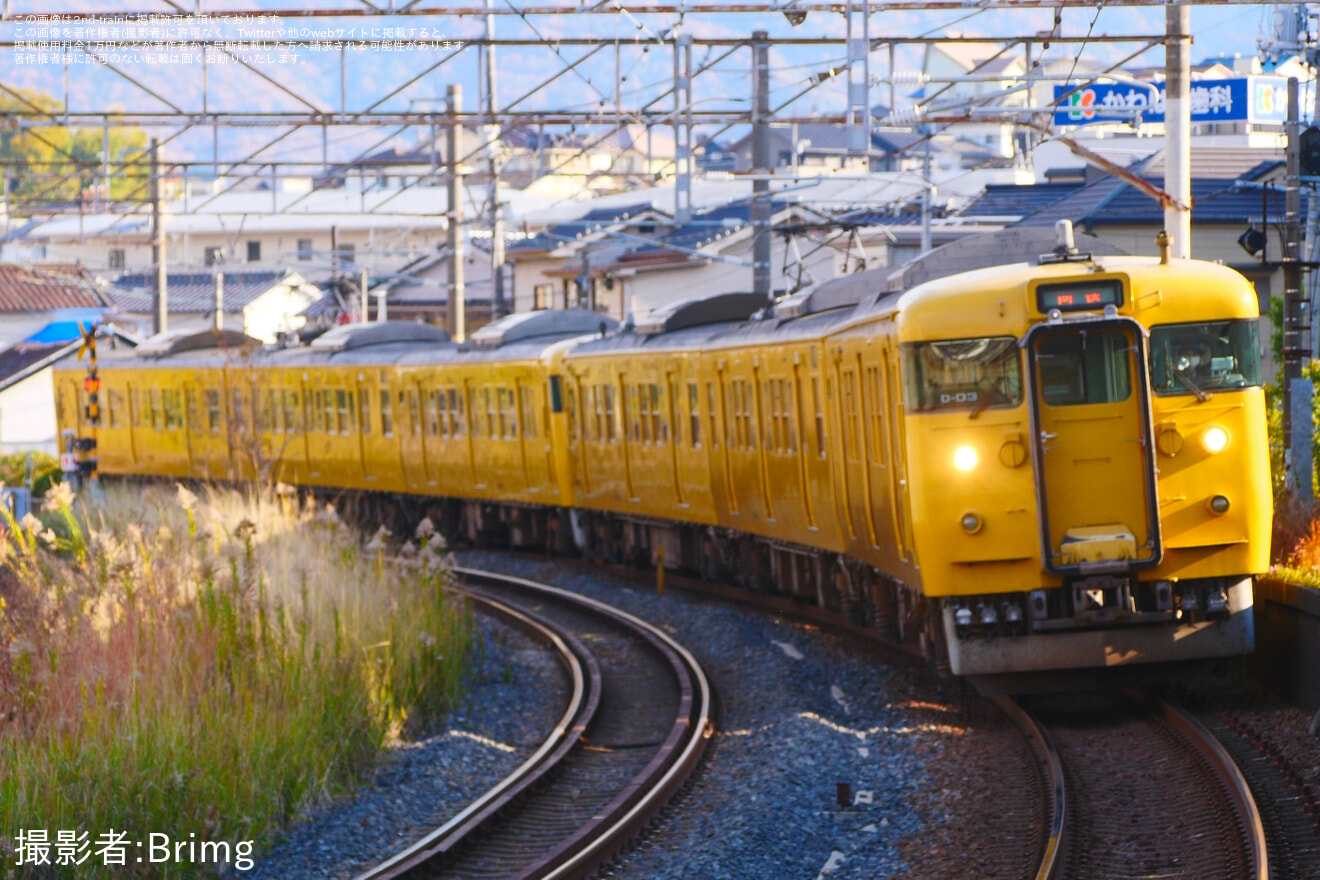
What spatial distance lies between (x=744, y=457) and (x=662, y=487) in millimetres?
2699

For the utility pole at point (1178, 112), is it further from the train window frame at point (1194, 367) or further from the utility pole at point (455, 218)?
the utility pole at point (455, 218)

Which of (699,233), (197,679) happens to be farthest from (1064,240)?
(699,233)

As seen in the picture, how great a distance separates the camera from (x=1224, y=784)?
8.92m

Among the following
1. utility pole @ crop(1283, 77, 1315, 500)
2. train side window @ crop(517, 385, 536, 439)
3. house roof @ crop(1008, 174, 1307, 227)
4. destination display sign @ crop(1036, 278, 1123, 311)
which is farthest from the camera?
house roof @ crop(1008, 174, 1307, 227)

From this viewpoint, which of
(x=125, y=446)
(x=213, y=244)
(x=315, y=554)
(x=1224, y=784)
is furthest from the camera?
(x=213, y=244)

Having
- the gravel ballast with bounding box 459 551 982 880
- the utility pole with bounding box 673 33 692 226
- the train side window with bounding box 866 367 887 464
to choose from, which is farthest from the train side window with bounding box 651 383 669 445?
the train side window with bounding box 866 367 887 464

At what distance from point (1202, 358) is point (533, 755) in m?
4.50

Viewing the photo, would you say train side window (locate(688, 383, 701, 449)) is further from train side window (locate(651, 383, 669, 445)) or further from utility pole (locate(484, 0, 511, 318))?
utility pole (locate(484, 0, 511, 318))

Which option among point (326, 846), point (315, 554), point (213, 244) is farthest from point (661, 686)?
point (213, 244)

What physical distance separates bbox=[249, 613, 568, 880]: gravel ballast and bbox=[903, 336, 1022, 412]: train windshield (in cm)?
329

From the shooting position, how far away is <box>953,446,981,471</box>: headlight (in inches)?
409

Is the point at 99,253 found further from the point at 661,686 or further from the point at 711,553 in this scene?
the point at 661,686

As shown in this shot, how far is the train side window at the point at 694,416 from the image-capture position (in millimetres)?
18453

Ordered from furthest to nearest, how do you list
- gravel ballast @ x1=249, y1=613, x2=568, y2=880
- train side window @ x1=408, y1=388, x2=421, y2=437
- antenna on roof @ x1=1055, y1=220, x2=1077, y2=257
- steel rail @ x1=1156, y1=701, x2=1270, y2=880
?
train side window @ x1=408, y1=388, x2=421, y2=437
antenna on roof @ x1=1055, y1=220, x2=1077, y2=257
gravel ballast @ x1=249, y1=613, x2=568, y2=880
steel rail @ x1=1156, y1=701, x2=1270, y2=880
